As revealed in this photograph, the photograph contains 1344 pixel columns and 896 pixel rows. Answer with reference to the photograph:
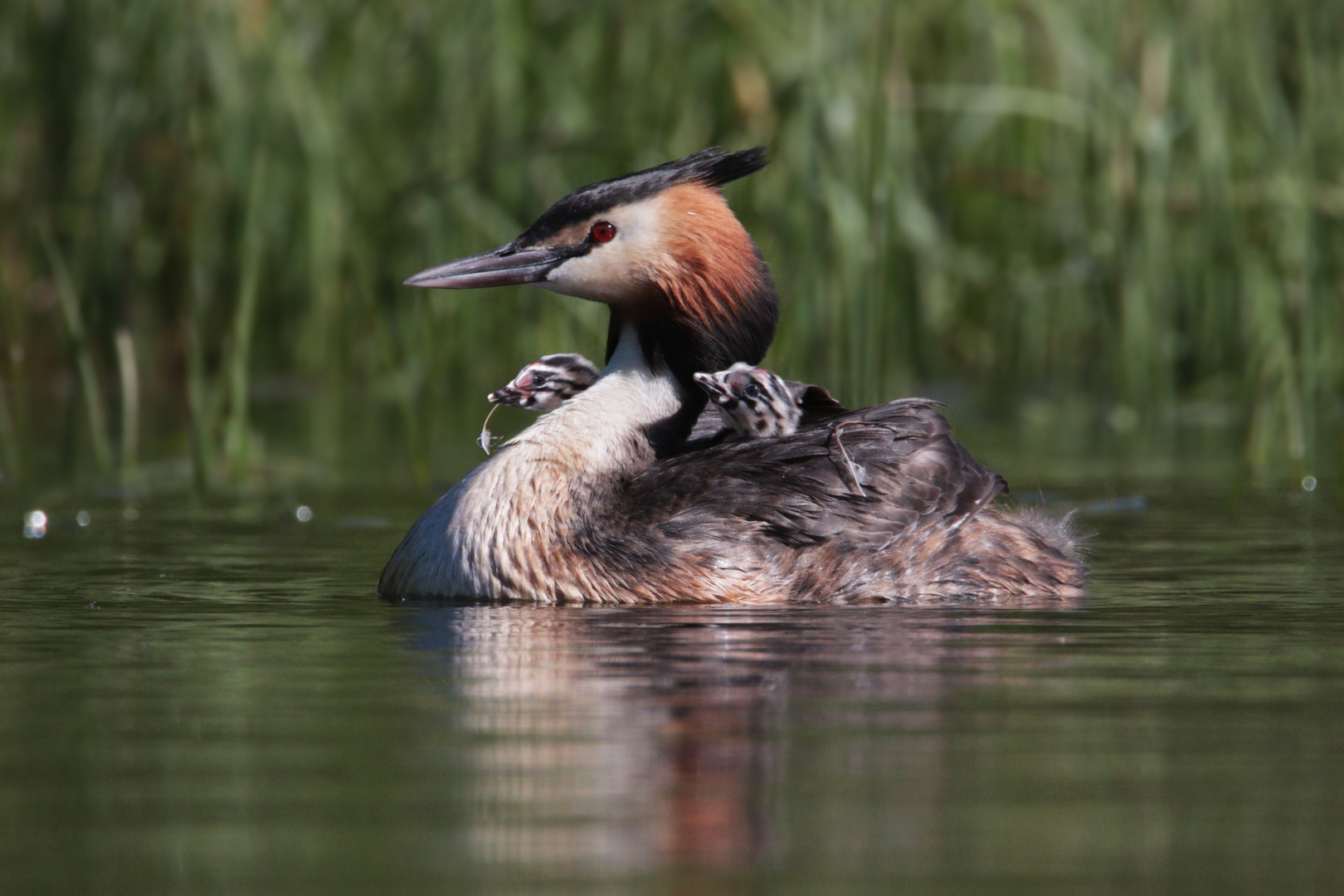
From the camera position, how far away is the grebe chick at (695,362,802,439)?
5.94 m

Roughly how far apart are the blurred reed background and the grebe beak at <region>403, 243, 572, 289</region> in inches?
83.7

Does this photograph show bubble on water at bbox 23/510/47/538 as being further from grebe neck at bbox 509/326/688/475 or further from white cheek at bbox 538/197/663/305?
white cheek at bbox 538/197/663/305

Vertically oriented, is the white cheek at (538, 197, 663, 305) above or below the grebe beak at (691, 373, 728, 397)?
above

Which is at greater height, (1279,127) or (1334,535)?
(1279,127)

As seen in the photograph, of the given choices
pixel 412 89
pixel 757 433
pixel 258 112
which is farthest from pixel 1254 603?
pixel 412 89

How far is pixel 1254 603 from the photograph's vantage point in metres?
5.49

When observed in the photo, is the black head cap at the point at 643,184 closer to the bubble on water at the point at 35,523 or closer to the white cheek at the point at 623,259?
the white cheek at the point at 623,259

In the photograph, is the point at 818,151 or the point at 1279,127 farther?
the point at 1279,127

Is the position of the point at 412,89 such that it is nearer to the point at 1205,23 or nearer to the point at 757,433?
the point at 1205,23

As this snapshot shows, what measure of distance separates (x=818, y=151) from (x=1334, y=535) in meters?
2.94

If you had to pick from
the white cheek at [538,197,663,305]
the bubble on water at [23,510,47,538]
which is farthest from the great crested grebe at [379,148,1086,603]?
the bubble on water at [23,510,47,538]

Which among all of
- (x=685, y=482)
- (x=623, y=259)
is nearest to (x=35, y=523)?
(x=623, y=259)

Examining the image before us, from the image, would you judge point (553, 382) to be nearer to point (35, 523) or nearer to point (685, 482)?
point (685, 482)

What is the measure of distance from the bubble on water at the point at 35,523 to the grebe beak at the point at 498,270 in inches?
69.1
